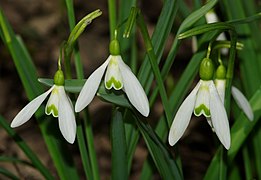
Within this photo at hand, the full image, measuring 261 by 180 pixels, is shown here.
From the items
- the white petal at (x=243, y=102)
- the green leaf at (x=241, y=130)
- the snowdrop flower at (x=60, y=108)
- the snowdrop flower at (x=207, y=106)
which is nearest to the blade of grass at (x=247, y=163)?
→ the green leaf at (x=241, y=130)

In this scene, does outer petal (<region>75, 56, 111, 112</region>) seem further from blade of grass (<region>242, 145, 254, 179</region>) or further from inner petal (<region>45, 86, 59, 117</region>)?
blade of grass (<region>242, 145, 254, 179</region>)

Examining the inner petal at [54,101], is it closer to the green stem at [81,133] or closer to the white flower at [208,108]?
the green stem at [81,133]

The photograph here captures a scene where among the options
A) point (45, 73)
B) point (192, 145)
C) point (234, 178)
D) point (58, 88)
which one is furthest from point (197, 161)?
point (58, 88)

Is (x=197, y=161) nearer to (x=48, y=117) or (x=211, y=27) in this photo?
(x=48, y=117)

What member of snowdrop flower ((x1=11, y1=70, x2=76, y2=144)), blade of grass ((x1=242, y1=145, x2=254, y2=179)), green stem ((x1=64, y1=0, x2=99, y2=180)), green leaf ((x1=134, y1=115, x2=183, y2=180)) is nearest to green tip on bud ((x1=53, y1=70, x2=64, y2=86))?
snowdrop flower ((x1=11, y1=70, x2=76, y2=144))

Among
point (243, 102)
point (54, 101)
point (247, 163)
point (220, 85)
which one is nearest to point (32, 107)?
point (54, 101)

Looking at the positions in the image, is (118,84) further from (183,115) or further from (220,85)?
(220,85)
